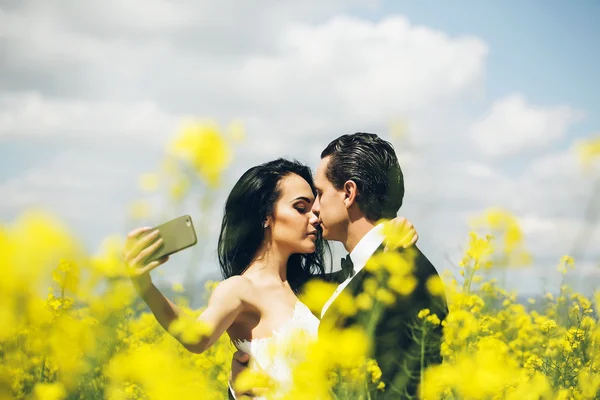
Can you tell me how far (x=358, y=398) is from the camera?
64.2 inches

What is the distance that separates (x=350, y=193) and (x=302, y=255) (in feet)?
→ 2.05

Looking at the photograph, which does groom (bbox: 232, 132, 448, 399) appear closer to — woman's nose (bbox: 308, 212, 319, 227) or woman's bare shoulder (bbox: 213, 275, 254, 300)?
woman's nose (bbox: 308, 212, 319, 227)

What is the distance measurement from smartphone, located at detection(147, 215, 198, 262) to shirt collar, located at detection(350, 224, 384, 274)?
0.84 metres

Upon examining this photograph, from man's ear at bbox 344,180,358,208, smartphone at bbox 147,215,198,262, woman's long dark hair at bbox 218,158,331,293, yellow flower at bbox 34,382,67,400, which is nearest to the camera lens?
yellow flower at bbox 34,382,67,400

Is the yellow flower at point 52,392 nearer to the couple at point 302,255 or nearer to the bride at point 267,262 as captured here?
the couple at point 302,255

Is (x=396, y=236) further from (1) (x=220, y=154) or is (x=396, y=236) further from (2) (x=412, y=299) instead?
(1) (x=220, y=154)

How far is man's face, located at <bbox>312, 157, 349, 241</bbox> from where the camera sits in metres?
2.35

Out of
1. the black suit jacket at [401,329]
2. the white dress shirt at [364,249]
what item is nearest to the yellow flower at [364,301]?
the black suit jacket at [401,329]

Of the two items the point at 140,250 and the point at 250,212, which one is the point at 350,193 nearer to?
the point at 250,212

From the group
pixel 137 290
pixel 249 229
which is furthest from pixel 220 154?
pixel 249 229

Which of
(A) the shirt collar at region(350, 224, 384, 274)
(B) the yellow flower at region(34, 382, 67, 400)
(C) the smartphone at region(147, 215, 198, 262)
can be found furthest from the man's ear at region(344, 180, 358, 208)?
(B) the yellow flower at region(34, 382, 67, 400)

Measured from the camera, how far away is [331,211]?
2361mm

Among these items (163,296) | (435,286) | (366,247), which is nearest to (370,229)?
(366,247)

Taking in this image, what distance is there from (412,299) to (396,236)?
23 cm
